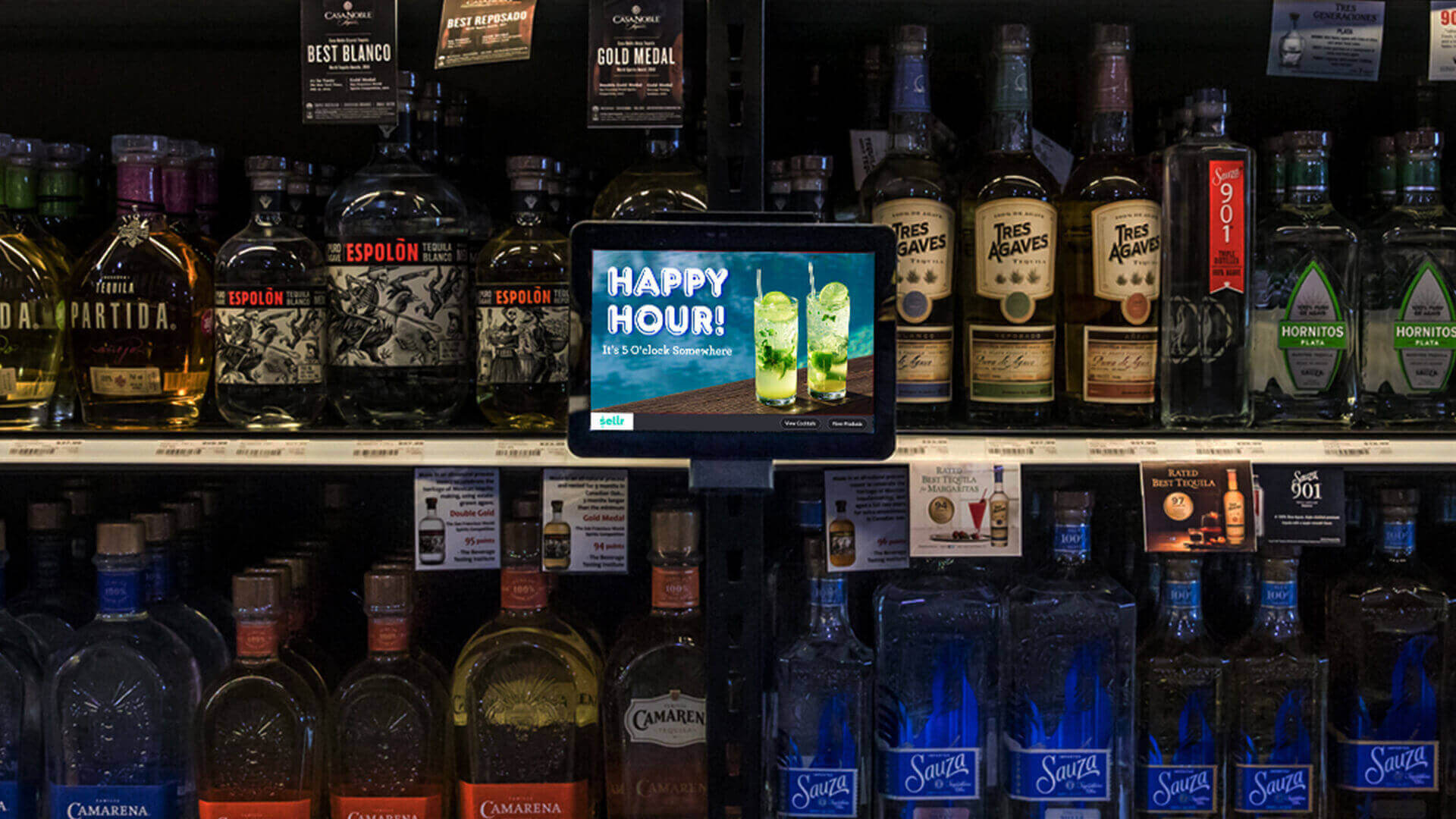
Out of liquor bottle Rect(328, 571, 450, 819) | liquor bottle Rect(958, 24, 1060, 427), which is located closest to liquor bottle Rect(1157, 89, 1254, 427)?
liquor bottle Rect(958, 24, 1060, 427)

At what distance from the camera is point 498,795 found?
1.47 meters

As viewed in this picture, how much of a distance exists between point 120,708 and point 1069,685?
1.26 metres

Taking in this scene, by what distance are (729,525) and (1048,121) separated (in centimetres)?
93

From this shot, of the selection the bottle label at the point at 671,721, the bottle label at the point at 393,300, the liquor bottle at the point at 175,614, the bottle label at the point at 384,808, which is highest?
the bottle label at the point at 393,300

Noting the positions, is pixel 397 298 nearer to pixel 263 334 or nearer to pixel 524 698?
pixel 263 334

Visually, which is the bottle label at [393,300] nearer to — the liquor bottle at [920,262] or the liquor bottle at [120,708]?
the liquor bottle at [120,708]

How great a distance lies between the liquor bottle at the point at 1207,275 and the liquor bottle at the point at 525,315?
0.76 m

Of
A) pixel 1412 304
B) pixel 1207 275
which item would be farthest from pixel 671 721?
pixel 1412 304

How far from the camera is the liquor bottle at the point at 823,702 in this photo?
147 centimetres

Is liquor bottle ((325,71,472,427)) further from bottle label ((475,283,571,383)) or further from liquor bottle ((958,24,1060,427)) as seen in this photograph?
liquor bottle ((958,24,1060,427))

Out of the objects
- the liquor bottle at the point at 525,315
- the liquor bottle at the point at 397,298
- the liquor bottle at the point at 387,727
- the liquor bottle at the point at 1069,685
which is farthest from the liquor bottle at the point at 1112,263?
the liquor bottle at the point at 387,727

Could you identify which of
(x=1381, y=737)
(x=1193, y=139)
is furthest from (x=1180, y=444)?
(x=1381, y=737)

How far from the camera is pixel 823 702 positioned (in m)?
1.49

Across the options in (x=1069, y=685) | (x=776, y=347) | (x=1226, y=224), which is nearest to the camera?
(x=776, y=347)
